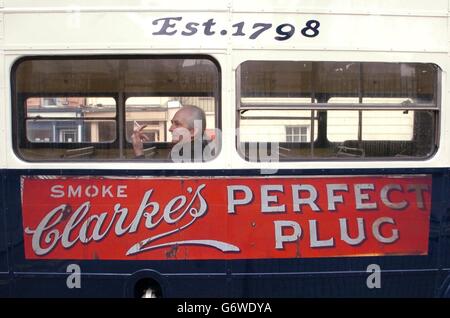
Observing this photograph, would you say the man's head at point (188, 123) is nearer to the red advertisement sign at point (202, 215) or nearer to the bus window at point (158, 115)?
the bus window at point (158, 115)

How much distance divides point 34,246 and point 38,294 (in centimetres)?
34

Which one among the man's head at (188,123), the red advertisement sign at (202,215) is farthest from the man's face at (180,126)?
the red advertisement sign at (202,215)

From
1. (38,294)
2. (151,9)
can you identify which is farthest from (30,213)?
(151,9)

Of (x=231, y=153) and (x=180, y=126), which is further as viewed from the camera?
(x=180, y=126)

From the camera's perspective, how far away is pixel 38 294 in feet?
10.0

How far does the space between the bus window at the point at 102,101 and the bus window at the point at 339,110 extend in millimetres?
311

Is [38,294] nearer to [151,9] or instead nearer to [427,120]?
[151,9]

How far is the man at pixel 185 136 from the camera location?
9.96 feet

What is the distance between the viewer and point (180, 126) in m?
3.10

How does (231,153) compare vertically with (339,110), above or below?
below

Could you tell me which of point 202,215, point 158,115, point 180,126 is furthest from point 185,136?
point 202,215

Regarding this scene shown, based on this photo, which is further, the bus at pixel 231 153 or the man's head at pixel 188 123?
the man's head at pixel 188 123

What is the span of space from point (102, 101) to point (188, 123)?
0.62 meters

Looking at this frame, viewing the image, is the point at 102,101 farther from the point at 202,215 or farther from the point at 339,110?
the point at 339,110
